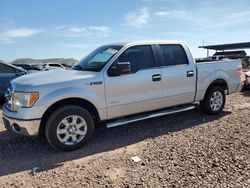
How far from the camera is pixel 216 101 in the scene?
784 cm

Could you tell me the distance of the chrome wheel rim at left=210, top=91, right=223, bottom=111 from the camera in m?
7.73

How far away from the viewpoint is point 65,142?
5387mm

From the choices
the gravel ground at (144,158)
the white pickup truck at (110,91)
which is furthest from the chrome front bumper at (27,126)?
the gravel ground at (144,158)

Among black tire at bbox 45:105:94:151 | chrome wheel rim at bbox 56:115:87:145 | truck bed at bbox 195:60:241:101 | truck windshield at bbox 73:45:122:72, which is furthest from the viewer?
truck bed at bbox 195:60:241:101

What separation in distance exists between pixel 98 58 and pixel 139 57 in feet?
2.79

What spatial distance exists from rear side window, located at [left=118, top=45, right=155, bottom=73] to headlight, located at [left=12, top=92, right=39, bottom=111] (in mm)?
1863

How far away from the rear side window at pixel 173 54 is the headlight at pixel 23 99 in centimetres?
293

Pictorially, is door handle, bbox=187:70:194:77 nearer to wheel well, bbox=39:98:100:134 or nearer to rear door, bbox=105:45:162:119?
rear door, bbox=105:45:162:119

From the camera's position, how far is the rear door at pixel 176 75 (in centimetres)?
666

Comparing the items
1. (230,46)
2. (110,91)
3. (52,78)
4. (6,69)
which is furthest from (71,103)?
(230,46)

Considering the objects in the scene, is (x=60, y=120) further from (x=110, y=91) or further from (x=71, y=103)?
(x=110, y=91)

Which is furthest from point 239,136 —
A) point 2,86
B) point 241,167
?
point 2,86

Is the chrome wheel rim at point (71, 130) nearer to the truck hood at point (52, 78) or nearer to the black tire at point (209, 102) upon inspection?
the truck hood at point (52, 78)

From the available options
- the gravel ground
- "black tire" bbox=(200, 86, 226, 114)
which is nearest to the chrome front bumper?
the gravel ground
